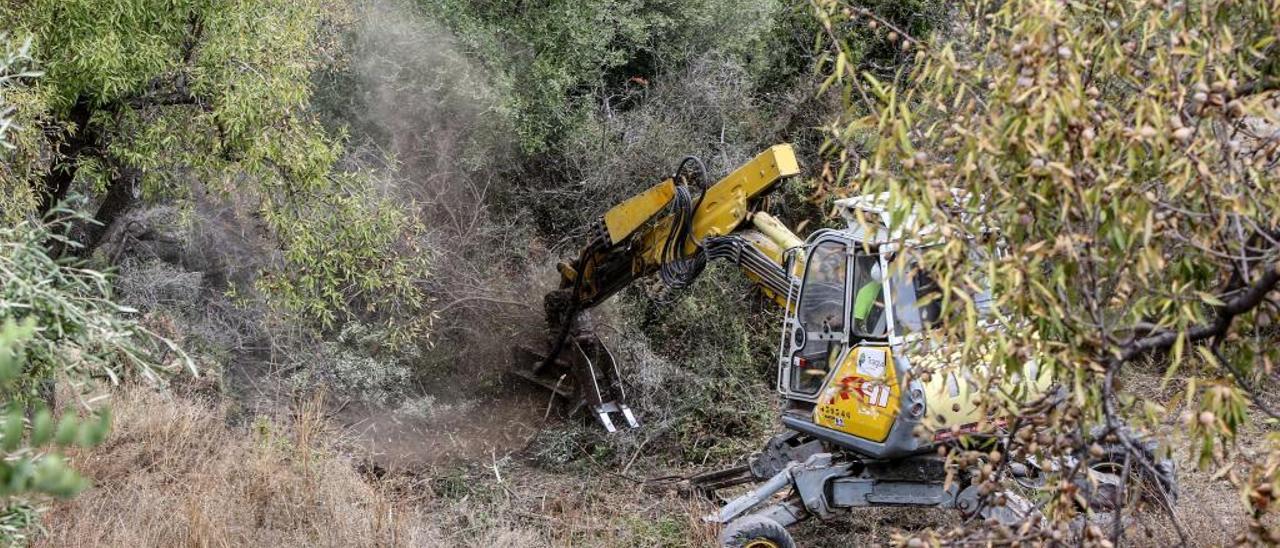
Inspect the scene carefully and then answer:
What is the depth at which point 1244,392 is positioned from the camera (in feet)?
10.5

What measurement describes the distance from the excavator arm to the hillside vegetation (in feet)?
1.27

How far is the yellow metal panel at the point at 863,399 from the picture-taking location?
692cm

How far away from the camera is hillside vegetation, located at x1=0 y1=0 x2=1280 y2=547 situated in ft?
10.5

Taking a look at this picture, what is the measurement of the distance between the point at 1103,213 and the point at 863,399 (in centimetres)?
379

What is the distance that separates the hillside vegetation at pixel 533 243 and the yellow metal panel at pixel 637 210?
1.65 meters

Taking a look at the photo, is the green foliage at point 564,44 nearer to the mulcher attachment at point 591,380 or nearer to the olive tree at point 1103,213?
the mulcher attachment at point 591,380

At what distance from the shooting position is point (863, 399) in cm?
684

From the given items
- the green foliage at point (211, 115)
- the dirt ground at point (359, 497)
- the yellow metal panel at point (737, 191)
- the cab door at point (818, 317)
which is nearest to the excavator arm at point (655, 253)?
the yellow metal panel at point (737, 191)

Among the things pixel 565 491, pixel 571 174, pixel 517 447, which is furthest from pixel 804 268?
pixel 571 174

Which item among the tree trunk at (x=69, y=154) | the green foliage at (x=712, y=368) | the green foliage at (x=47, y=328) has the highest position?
the green foliage at (x=47, y=328)

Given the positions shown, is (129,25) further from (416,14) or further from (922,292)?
(416,14)

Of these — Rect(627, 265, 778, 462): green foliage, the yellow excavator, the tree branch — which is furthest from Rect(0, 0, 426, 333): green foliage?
the tree branch

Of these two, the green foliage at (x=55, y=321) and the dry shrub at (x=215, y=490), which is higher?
the green foliage at (x=55, y=321)

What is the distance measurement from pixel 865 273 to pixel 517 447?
475cm
